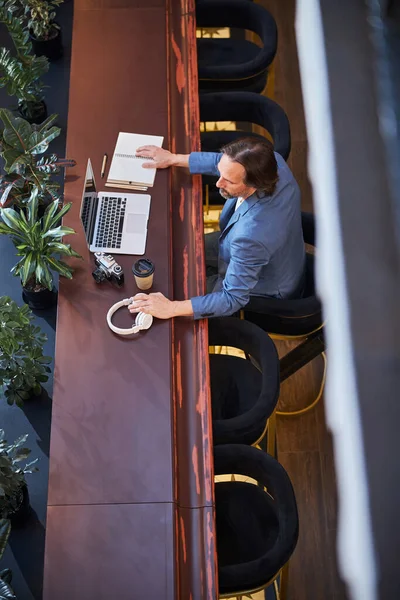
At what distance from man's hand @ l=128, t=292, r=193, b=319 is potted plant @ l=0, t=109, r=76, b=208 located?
706 millimetres

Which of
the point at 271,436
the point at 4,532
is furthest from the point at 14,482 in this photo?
the point at 271,436

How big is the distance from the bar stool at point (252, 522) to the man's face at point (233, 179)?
3.35 feet

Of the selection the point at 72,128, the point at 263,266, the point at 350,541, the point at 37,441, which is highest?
the point at 72,128

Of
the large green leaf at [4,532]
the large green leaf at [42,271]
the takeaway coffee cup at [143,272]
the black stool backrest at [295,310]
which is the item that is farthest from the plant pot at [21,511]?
the black stool backrest at [295,310]

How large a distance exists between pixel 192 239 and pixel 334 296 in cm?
95

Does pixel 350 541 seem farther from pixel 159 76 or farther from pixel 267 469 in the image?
pixel 159 76

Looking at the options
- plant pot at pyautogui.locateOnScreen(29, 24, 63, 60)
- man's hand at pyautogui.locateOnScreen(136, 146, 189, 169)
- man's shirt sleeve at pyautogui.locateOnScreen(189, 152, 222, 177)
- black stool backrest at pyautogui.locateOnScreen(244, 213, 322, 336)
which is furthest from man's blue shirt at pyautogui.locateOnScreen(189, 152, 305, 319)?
plant pot at pyautogui.locateOnScreen(29, 24, 63, 60)

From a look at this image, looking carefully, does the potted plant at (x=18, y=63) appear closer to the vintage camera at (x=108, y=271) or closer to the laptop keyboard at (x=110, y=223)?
the laptop keyboard at (x=110, y=223)

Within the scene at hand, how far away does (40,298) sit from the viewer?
11.0 ft

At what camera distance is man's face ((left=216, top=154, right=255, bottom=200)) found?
2.77 meters

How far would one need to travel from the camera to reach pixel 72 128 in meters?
3.38

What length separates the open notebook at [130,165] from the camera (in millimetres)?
3227

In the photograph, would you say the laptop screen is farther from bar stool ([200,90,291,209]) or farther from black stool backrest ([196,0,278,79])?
black stool backrest ([196,0,278,79])

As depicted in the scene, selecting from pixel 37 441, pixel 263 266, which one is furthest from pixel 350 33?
pixel 37 441
